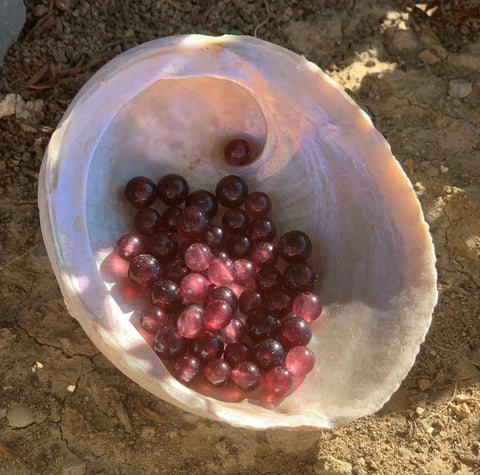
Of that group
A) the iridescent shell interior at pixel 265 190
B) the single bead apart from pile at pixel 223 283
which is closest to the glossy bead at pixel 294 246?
the single bead apart from pile at pixel 223 283

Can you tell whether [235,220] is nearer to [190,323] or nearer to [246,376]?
[190,323]

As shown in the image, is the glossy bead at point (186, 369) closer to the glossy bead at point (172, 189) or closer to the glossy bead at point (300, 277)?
the glossy bead at point (300, 277)

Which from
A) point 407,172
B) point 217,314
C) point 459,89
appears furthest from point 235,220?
point 459,89

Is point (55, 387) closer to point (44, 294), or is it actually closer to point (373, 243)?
point (44, 294)

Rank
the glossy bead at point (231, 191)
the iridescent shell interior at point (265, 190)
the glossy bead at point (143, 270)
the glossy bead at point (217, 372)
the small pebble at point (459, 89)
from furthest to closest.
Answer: the small pebble at point (459, 89) < the glossy bead at point (231, 191) < the glossy bead at point (143, 270) < the glossy bead at point (217, 372) < the iridescent shell interior at point (265, 190)

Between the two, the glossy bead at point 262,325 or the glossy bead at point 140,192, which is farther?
the glossy bead at point 140,192

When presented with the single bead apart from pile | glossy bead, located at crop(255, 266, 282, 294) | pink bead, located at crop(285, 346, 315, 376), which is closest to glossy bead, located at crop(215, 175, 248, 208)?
the single bead apart from pile

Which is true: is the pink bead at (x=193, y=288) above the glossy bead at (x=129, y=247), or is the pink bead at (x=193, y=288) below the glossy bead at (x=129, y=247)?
below

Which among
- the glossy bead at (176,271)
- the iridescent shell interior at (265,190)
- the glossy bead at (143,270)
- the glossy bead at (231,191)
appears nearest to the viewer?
the iridescent shell interior at (265,190)
